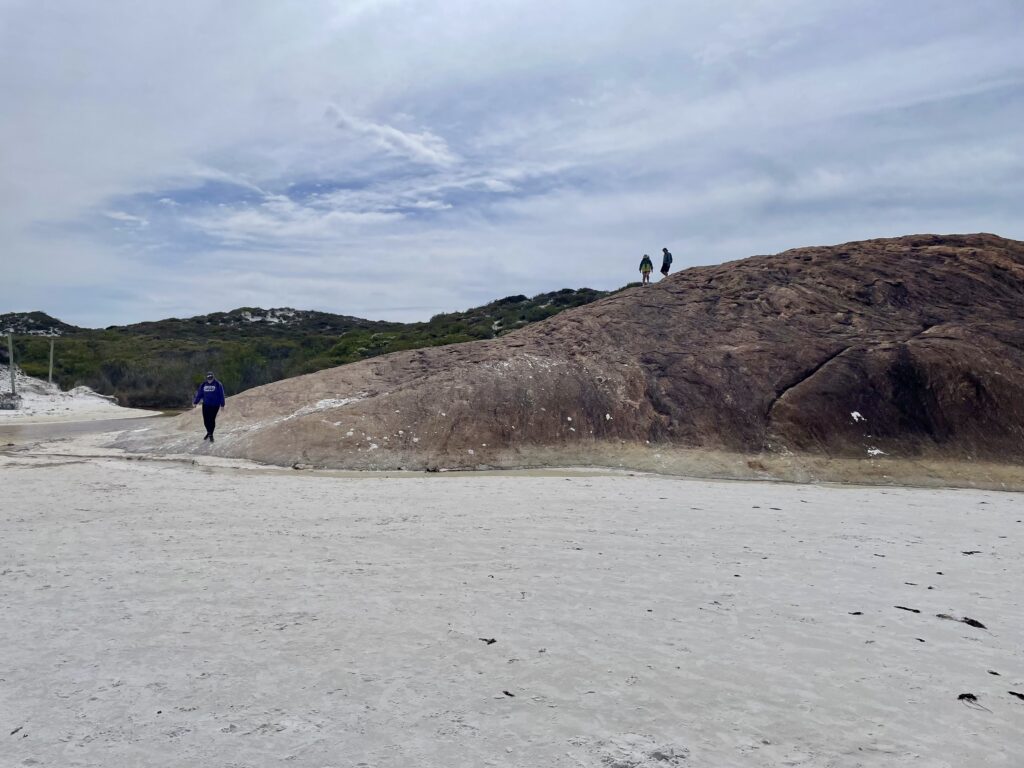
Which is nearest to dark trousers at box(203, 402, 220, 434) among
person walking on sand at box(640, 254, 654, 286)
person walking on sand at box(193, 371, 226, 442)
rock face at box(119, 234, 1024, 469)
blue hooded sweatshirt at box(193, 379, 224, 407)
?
person walking on sand at box(193, 371, 226, 442)

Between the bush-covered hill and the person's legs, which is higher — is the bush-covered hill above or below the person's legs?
above

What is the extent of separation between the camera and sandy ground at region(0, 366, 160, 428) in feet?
94.5

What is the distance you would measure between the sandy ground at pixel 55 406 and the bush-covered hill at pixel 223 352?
2.38 metres

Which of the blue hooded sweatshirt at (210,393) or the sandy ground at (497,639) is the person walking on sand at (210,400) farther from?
the sandy ground at (497,639)

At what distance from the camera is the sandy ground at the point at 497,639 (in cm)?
349

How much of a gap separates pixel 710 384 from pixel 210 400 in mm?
10129

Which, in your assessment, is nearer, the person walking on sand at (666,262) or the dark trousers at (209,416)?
the dark trousers at (209,416)

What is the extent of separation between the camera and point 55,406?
33375 mm

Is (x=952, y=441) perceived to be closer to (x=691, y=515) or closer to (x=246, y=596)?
(x=691, y=515)

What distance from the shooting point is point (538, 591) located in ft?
19.1

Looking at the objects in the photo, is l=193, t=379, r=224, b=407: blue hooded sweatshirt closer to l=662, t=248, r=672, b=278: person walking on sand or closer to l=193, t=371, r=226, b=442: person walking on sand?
l=193, t=371, r=226, b=442: person walking on sand

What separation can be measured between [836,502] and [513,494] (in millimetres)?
4566

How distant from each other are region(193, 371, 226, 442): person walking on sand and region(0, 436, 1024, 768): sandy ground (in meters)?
6.17

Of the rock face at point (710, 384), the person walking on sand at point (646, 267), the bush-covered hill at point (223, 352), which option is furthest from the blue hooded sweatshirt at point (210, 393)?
the bush-covered hill at point (223, 352)
